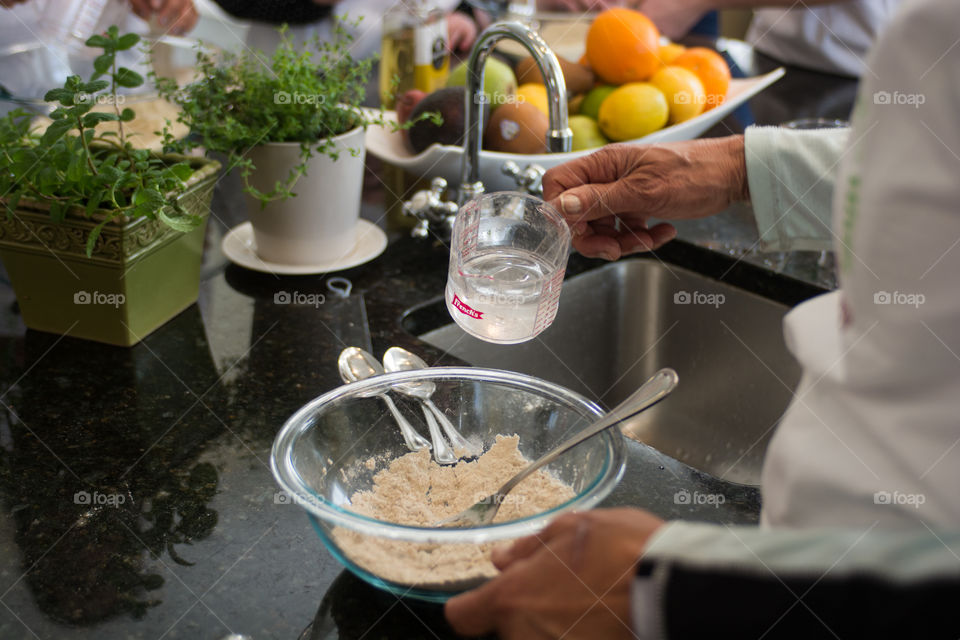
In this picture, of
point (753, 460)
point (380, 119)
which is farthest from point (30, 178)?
Answer: point (753, 460)

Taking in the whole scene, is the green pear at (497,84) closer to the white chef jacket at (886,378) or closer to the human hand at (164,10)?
the human hand at (164,10)

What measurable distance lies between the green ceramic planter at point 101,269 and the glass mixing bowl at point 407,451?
1.18 feet

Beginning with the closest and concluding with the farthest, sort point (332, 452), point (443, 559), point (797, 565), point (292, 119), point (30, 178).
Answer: point (797, 565)
point (443, 559)
point (332, 452)
point (30, 178)
point (292, 119)

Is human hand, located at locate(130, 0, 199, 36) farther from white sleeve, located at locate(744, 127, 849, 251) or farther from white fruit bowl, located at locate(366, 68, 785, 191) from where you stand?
white sleeve, located at locate(744, 127, 849, 251)

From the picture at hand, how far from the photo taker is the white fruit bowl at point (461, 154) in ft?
4.22

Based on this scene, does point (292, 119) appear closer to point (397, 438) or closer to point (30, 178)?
point (30, 178)

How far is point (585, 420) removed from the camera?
736mm

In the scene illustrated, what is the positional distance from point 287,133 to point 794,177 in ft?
2.06

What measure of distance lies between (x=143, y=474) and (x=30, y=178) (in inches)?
A: 14.6

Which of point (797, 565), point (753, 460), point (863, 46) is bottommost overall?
point (753, 460)

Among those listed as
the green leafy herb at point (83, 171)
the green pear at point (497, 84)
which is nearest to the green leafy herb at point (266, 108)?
the green leafy herb at point (83, 171)

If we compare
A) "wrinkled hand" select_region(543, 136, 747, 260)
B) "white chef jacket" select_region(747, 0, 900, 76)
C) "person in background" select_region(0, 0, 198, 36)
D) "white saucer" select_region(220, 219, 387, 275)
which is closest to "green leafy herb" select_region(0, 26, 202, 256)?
"white saucer" select_region(220, 219, 387, 275)

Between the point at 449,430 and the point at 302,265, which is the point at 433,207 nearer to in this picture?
the point at 302,265

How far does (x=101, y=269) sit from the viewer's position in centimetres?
94
